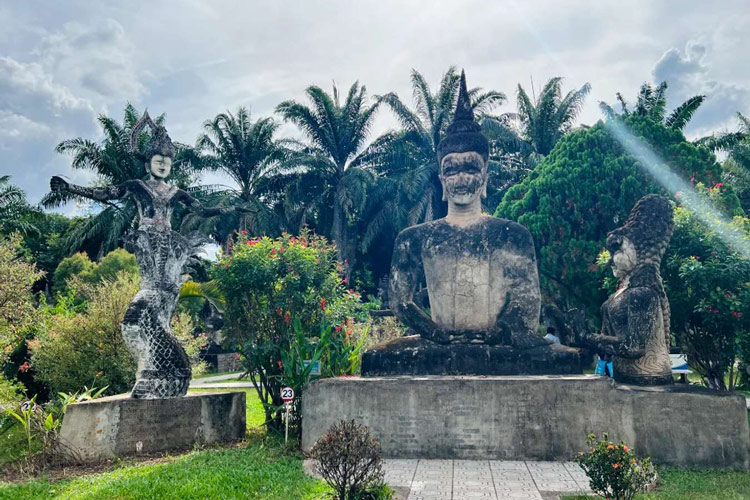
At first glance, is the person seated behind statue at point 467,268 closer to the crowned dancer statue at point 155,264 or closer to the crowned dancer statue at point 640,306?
the crowned dancer statue at point 640,306

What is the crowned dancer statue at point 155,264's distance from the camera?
749 centimetres

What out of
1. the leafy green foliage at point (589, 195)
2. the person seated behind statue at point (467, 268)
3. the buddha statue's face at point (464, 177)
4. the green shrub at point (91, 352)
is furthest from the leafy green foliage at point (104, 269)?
the buddha statue's face at point (464, 177)

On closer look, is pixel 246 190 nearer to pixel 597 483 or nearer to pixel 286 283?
pixel 286 283

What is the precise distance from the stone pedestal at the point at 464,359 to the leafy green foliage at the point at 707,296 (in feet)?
11.0

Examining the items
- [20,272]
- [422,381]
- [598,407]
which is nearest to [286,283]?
[422,381]

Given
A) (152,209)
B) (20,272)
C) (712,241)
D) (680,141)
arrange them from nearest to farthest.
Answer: (152,209) < (712,241) < (20,272) < (680,141)

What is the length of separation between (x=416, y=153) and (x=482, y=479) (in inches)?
931

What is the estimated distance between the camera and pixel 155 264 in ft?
26.0

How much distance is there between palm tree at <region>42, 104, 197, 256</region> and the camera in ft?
85.3

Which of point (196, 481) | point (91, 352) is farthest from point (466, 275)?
point (91, 352)

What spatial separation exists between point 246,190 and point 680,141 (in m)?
19.6

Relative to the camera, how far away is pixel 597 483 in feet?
14.4

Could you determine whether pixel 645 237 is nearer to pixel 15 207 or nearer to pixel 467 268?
pixel 467 268

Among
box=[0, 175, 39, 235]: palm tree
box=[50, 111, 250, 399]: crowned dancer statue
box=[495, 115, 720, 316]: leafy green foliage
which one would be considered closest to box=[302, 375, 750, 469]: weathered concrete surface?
box=[50, 111, 250, 399]: crowned dancer statue
